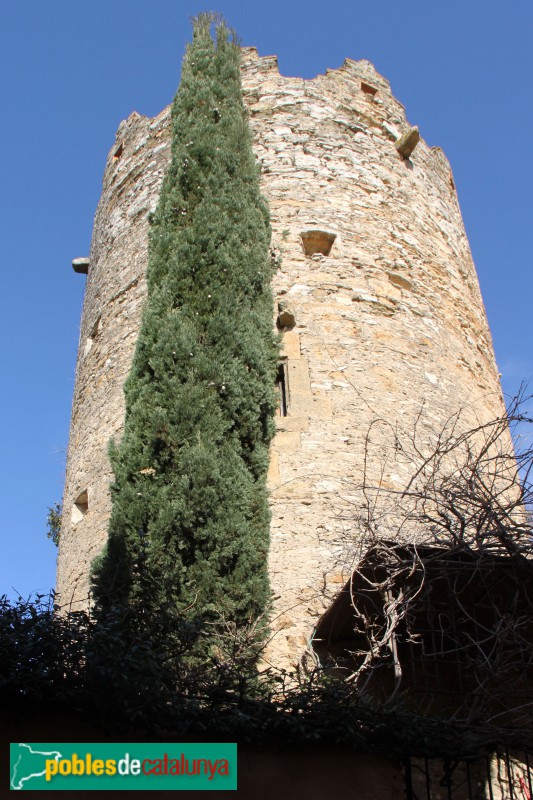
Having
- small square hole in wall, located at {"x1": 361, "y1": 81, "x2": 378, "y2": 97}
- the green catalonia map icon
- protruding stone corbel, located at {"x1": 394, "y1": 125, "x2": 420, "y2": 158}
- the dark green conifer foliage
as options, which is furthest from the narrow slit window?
small square hole in wall, located at {"x1": 361, "y1": 81, "x2": 378, "y2": 97}

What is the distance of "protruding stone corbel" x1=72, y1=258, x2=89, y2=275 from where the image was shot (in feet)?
32.3

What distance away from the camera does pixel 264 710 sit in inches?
148

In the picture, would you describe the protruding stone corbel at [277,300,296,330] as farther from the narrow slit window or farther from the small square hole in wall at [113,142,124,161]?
the small square hole in wall at [113,142,124,161]

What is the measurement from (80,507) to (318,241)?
3.02 m

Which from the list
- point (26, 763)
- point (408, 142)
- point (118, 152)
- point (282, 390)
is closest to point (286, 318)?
point (282, 390)

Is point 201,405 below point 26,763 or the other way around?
the other way around

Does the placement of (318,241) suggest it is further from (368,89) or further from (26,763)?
(26,763)

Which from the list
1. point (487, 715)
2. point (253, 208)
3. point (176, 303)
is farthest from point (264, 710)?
point (253, 208)

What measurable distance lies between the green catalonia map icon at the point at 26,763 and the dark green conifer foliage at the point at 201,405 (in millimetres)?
1150

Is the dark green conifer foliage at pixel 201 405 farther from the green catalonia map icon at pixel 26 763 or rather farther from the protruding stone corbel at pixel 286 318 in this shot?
the green catalonia map icon at pixel 26 763

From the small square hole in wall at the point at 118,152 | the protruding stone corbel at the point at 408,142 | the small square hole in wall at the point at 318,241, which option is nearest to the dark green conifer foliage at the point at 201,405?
the small square hole in wall at the point at 318,241

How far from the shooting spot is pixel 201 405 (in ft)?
18.8

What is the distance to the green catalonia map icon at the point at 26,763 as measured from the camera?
132 inches

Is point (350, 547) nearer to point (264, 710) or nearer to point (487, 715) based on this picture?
point (487, 715)
